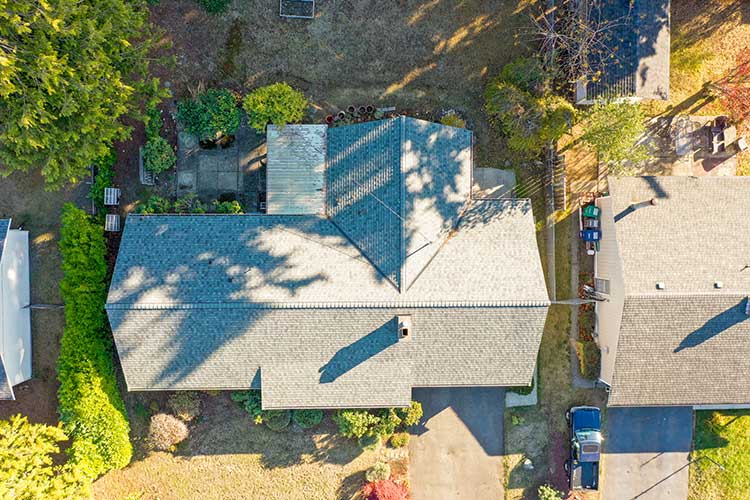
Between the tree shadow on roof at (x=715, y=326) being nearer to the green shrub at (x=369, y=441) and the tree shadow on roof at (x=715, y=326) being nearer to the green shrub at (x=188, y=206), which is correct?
the green shrub at (x=369, y=441)

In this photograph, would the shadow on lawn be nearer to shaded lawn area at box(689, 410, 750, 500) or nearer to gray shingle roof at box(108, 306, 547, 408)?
gray shingle roof at box(108, 306, 547, 408)

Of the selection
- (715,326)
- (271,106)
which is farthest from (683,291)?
(271,106)

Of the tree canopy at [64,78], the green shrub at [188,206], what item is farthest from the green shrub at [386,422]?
the tree canopy at [64,78]

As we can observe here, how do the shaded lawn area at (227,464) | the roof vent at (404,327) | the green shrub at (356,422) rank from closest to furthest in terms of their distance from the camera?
the roof vent at (404,327) < the green shrub at (356,422) < the shaded lawn area at (227,464)

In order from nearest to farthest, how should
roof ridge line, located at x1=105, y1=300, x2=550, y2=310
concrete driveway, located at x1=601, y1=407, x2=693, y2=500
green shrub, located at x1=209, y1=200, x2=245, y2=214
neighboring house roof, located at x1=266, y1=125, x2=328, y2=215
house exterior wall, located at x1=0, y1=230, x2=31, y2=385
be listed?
1. roof ridge line, located at x1=105, y1=300, x2=550, y2=310
2. house exterior wall, located at x1=0, y1=230, x2=31, y2=385
3. neighboring house roof, located at x1=266, y1=125, x2=328, y2=215
4. green shrub, located at x1=209, y1=200, x2=245, y2=214
5. concrete driveway, located at x1=601, y1=407, x2=693, y2=500

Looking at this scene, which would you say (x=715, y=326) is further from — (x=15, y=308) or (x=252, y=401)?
(x=15, y=308)

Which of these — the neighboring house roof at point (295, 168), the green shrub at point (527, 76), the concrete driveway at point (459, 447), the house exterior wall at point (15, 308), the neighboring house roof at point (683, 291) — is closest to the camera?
the neighboring house roof at point (683, 291)

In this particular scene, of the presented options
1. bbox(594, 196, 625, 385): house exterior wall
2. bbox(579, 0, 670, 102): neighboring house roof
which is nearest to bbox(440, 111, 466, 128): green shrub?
bbox(579, 0, 670, 102): neighboring house roof
